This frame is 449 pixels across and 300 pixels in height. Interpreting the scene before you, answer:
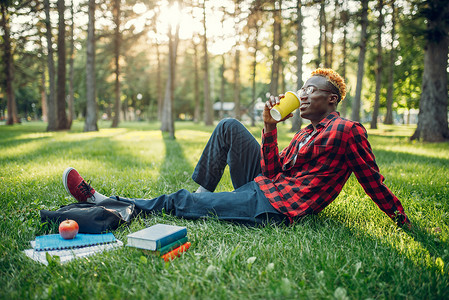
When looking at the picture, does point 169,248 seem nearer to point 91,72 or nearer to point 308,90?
point 308,90

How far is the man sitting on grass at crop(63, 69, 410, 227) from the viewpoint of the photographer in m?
2.40

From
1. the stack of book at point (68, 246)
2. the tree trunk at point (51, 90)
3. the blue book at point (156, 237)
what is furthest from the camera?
the tree trunk at point (51, 90)

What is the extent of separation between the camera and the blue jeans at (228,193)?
8.81 feet

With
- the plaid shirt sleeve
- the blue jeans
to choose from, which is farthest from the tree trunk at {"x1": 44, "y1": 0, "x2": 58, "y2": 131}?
the plaid shirt sleeve

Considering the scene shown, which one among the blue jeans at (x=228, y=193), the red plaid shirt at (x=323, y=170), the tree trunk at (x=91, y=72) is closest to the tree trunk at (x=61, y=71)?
the tree trunk at (x=91, y=72)

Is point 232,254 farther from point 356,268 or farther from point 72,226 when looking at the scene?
point 72,226

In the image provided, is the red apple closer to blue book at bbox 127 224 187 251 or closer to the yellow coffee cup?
blue book at bbox 127 224 187 251

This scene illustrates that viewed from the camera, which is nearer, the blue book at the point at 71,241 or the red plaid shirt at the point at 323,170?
the blue book at the point at 71,241

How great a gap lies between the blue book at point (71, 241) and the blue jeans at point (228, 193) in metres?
0.56

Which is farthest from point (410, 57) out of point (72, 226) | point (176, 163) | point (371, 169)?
point (72, 226)

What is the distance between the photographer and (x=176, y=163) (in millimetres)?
6137

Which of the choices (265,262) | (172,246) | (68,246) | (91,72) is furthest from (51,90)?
(265,262)

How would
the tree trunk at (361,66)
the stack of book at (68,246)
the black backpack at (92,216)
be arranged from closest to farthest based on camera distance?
the stack of book at (68,246), the black backpack at (92,216), the tree trunk at (361,66)

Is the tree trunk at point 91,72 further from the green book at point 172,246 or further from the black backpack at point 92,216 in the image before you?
the green book at point 172,246
